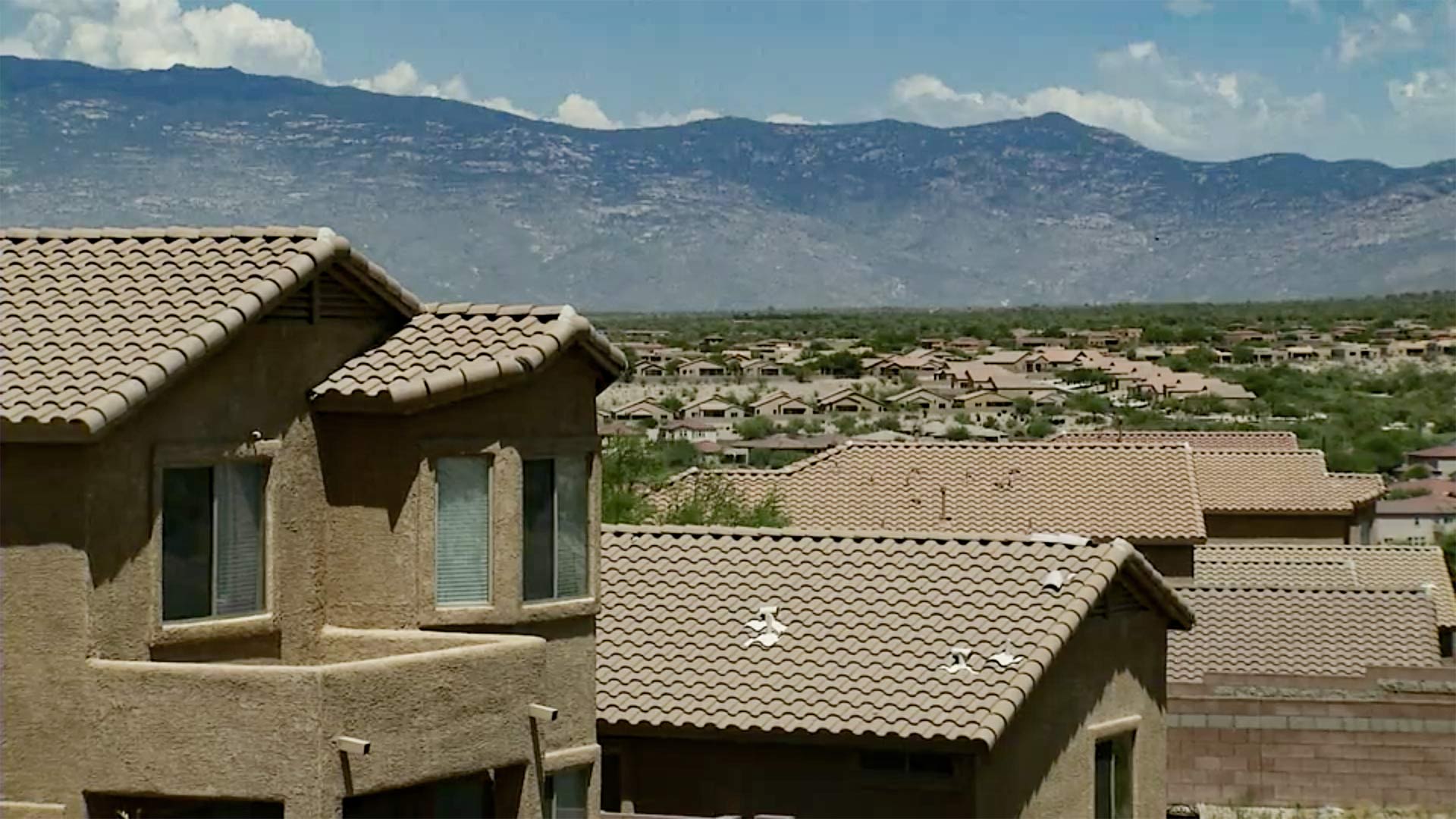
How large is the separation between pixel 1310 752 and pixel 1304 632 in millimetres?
7820

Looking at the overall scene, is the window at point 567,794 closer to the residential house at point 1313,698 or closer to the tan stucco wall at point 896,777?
the tan stucco wall at point 896,777

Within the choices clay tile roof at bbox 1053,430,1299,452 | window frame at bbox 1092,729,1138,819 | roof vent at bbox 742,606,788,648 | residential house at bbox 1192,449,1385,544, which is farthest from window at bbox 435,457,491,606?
clay tile roof at bbox 1053,430,1299,452

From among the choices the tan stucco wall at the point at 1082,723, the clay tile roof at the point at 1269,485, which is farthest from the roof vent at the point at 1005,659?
the clay tile roof at the point at 1269,485

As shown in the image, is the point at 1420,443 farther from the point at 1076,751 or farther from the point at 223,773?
the point at 223,773

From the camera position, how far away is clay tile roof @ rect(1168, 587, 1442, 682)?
37.8 metres

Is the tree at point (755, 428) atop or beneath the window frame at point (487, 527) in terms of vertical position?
beneath

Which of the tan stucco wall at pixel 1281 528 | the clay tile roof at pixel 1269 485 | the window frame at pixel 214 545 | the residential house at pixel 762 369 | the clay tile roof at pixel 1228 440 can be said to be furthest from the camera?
the residential house at pixel 762 369

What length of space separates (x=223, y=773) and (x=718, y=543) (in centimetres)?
975

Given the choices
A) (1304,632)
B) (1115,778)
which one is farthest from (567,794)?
(1304,632)

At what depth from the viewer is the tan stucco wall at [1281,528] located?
193 feet

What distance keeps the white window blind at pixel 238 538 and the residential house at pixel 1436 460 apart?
289ft

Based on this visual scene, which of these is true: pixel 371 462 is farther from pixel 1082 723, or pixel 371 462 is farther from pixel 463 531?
pixel 1082 723

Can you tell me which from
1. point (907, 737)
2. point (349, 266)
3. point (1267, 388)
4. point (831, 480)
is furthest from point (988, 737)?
point (1267, 388)

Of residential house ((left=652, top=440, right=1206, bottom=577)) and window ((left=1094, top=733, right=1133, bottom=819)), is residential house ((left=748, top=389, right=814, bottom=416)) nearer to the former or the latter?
residential house ((left=652, top=440, right=1206, bottom=577))
